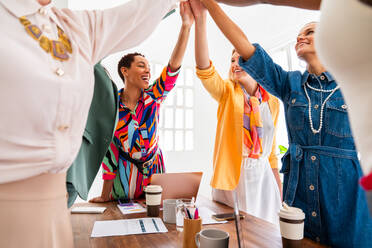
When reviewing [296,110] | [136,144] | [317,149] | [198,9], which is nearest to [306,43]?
[296,110]

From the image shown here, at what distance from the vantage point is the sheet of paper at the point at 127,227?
2.89 ft

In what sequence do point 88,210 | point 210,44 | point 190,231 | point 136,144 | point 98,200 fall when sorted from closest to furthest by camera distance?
point 190,231 → point 88,210 → point 98,200 → point 136,144 → point 210,44

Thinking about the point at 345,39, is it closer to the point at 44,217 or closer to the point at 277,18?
the point at 44,217

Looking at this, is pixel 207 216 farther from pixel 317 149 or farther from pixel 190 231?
pixel 317 149

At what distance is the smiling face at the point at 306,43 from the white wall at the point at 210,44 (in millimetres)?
2296

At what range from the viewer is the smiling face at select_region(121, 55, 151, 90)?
1812 millimetres

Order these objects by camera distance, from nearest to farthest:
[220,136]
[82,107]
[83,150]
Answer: [82,107]
[83,150]
[220,136]

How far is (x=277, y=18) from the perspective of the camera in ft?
11.8

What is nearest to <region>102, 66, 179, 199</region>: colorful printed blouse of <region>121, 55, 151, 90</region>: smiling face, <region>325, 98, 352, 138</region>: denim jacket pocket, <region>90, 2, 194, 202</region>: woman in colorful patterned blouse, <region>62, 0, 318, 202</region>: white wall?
<region>90, 2, 194, 202</region>: woman in colorful patterned blouse

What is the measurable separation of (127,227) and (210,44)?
4460mm

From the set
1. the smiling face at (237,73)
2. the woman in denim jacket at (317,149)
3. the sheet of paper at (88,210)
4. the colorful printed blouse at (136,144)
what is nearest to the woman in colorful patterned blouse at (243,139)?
the smiling face at (237,73)

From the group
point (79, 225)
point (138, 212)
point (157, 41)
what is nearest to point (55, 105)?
point (79, 225)

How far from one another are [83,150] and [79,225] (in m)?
0.31

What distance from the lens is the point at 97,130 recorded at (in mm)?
995
